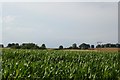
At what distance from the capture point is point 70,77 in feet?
37.3

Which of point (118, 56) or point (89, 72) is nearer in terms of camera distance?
point (89, 72)

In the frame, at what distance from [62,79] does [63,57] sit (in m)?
13.3

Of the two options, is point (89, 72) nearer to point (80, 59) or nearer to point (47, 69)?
point (47, 69)

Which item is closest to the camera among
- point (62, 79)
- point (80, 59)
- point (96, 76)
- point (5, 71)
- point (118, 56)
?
point (5, 71)

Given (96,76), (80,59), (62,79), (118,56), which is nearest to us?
(62,79)

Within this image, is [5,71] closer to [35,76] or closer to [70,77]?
[35,76]

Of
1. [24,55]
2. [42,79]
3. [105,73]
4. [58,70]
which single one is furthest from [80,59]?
[42,79]

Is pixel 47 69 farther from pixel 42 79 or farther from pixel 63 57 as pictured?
pixel 63 57

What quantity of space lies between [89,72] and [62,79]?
6.56 ft

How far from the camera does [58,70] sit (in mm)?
11789

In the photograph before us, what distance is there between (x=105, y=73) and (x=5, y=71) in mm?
5123

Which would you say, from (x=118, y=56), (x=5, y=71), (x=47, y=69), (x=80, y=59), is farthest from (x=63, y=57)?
(x=5, y=71)

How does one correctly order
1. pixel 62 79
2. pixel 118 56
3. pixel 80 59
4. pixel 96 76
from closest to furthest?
1. pixel 62 79
2. pixel 96 76
3. pixel 80 59
4. pixel 118 56

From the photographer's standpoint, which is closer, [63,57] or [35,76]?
[35,76]
